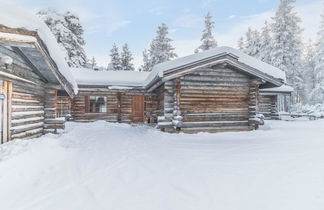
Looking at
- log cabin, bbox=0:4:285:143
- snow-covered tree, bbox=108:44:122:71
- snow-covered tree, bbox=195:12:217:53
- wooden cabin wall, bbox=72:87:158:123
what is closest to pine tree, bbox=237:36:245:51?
snow-covered tree, bbox=195:12:217:53

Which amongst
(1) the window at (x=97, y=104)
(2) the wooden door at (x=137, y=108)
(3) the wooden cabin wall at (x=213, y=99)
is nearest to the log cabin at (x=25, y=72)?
(3) the wooden cabin wall at (x=213, y=99)

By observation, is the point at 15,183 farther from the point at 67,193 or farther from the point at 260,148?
the point at 260,148

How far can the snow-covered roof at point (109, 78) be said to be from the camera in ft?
53.4

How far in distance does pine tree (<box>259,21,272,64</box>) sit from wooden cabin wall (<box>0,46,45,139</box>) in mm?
33277

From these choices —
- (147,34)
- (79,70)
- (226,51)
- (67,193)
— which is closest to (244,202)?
(67,193)

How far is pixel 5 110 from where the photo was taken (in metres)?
6.03

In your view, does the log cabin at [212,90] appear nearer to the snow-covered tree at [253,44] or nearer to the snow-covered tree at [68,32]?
the snow-covered tree at [68,32]

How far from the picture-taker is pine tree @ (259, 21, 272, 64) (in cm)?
3294

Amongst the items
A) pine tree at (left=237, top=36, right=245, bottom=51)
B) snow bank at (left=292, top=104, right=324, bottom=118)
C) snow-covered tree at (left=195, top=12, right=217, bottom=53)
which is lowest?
snow bank at (left=292, top=104, right=324, bottom=118)

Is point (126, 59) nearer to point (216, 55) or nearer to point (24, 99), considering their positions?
point (216, 55)

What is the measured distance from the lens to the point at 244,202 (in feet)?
10.7

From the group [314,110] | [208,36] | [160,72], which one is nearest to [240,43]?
[208,36]

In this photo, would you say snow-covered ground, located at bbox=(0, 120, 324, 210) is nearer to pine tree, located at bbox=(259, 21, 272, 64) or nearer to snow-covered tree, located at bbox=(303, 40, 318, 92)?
pine tree, located at bbox=(259, 21, 272, 64)

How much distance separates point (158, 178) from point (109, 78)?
14349 mm
